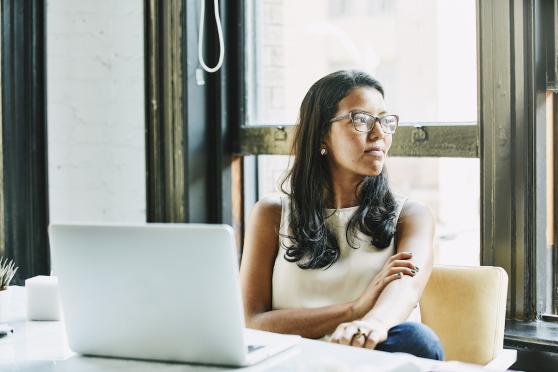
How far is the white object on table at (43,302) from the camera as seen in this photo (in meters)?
1.74

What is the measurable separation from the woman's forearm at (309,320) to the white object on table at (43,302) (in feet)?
1.76

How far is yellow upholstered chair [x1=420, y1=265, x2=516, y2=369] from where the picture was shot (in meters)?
1.94

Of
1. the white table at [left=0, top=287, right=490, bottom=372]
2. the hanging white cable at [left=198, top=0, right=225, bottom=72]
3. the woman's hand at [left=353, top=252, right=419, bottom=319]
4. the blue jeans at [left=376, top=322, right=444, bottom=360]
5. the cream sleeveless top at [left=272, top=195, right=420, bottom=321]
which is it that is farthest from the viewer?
the hanging white cable at [left=198, top=0, right=225, bottom=72]

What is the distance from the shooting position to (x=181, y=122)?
2875 mm

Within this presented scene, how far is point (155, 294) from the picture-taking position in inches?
53.1

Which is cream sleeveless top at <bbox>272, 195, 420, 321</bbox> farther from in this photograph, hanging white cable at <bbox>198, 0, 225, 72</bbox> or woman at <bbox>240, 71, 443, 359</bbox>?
hanging white cable at <bbox>198, 0, 225, 72</bbox>

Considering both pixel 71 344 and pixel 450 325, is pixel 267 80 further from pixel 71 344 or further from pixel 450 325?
pixel 71 344

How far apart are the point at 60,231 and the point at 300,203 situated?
0.88m

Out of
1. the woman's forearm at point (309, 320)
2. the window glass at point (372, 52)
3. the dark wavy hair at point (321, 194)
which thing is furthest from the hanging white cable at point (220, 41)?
the woman's forearm at point (309, 320)

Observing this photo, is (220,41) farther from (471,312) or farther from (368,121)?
(471,312)

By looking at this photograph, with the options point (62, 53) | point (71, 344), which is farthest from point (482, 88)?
point (62, 53)

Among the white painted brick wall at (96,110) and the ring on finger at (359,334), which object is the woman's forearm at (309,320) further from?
the white painted brick wall at (96,110)

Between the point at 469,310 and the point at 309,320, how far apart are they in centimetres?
40

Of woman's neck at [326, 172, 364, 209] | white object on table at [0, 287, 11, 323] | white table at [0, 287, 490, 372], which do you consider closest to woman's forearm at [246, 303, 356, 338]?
woman's neck at [326, 172, 364, 209]
